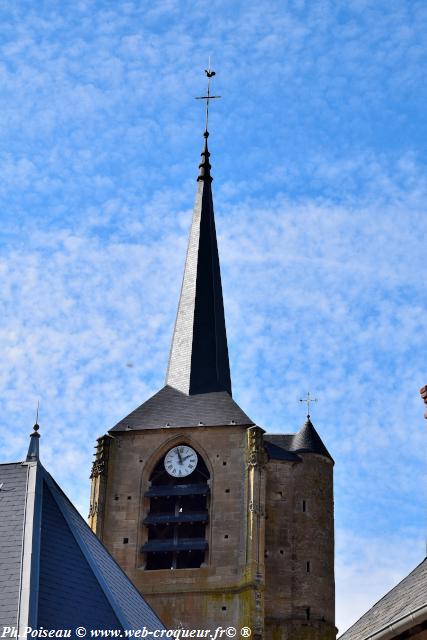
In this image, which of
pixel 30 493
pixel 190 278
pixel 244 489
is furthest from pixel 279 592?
pixel 30 493

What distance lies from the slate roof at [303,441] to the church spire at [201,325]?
7.51ft

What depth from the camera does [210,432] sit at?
36594mm

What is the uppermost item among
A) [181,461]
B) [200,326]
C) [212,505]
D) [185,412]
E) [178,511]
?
[200,326]

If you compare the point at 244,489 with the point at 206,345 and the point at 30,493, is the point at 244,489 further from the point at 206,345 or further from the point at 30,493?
the point at 30,493

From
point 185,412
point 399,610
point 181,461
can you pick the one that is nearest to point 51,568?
point 399,610

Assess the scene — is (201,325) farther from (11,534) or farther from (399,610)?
(399,610)

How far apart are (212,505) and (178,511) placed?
2.87 ft

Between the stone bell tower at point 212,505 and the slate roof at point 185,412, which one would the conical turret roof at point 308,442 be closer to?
the stone bell tower at point 212,505

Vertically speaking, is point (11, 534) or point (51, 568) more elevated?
point (11, 534)

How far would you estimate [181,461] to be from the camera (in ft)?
119

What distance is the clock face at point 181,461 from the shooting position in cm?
3628

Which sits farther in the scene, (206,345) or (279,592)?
(206,345)

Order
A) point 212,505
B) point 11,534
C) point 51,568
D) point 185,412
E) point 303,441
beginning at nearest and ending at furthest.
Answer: point 51,568 → point 11,534 → point 212,505 → point 185,412 → point 303,441

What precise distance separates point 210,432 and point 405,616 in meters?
24.6
